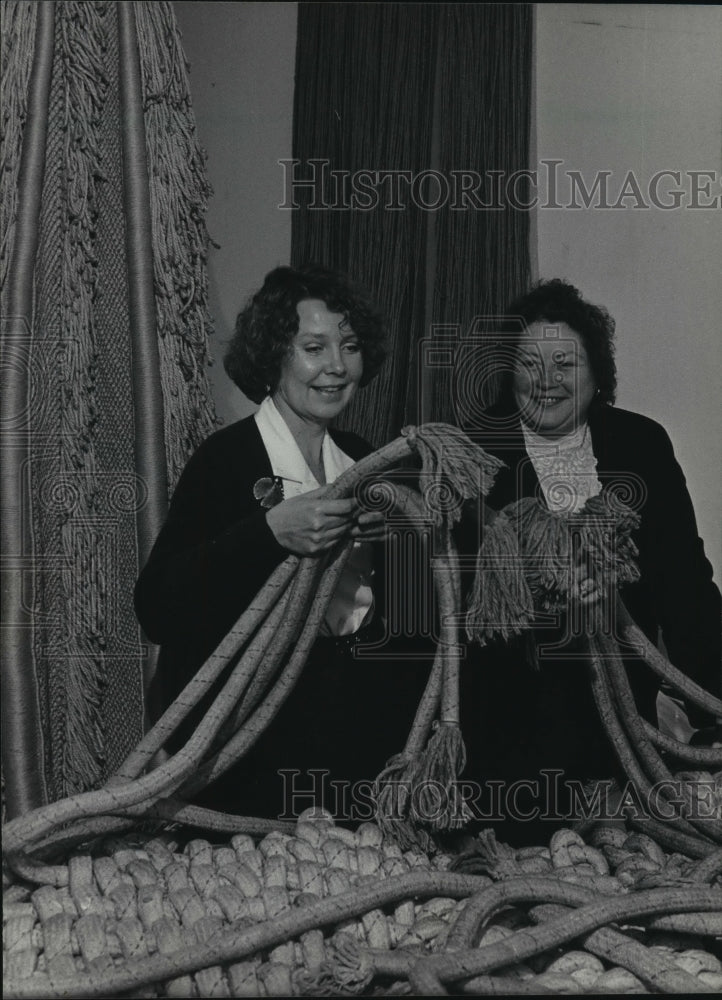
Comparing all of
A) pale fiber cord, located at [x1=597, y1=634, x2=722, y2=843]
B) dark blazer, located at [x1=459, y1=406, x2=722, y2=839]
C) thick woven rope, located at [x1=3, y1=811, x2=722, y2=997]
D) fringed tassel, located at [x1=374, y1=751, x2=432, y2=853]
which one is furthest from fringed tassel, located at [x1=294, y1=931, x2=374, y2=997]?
pale fiber cord, located at [x1=597, y1=634, x2=722, y2=843]

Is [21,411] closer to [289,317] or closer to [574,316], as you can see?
[289,317]

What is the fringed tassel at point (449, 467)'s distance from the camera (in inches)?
48.9

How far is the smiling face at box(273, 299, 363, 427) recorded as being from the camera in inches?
52.5

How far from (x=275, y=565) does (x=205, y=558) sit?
78 mm

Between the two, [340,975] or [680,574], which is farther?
[680,574]

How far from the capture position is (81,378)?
1351mm

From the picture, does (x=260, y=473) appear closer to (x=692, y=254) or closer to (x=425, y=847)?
(x=425, y=847)

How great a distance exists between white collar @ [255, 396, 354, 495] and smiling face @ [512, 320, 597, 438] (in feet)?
0.74

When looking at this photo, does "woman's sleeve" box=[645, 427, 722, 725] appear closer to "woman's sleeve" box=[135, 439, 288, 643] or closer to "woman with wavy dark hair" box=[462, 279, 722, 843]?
"woman with wavy dark hair" box=[462, 279, 722, 843]

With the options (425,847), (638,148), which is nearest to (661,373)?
(638,148)

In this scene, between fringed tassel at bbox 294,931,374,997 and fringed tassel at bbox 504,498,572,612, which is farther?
fringed tassel at bbox 504,498,572,612

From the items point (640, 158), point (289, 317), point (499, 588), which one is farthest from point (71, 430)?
point (640, 158)

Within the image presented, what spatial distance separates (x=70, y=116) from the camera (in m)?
1.33

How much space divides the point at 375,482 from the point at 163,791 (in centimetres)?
40
